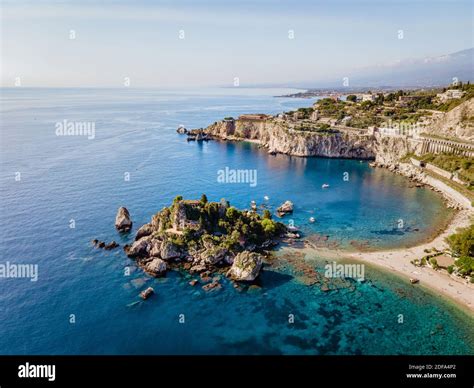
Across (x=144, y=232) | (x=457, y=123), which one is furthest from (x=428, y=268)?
(x=457, y=123)

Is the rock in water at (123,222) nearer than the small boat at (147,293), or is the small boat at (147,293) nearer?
the small boat at (147,293)

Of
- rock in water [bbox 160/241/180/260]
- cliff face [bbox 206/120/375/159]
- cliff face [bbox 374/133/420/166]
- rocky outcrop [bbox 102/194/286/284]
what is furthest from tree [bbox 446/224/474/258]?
cliff face [bbox 206/120/375/159]

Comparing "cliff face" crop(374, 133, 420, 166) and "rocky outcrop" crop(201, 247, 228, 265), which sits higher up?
"cliff face" crop(374, 133, 420, 166)

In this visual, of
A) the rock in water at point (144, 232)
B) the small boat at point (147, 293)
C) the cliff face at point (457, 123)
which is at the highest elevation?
the cliff face at point (457, 123)

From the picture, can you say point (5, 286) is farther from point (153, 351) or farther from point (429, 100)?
point (429, 100)

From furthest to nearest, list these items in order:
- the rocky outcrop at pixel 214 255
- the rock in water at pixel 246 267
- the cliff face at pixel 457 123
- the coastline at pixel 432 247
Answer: the cliff face at pixel 457 123 → the rocky outcrop at pixel 214 255 → the rock in water at pixel 246 267 → the coastline at pixel 432 247

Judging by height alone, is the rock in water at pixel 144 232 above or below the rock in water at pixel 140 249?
above

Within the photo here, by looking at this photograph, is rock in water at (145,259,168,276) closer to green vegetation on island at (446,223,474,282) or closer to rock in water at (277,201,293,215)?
rock in water at (277,201,293,215)

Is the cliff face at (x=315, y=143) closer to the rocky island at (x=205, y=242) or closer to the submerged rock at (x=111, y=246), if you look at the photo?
the rocky island at (x=205, y=242)

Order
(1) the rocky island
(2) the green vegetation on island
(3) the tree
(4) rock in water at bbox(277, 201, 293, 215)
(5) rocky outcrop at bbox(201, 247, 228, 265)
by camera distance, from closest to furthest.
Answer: (2) the green vegetation on island, (1) the rocky island, (3) the tree, (5) rocky outcrop at bbox(201, 247, 228, 265), (4) rock in water at bbox(277, 201, 293, 215)

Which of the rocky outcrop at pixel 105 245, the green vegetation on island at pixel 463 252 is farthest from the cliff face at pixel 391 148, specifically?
the rocky outcrop at pixel 105 245

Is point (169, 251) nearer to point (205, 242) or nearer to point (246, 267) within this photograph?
point (205, 242)
